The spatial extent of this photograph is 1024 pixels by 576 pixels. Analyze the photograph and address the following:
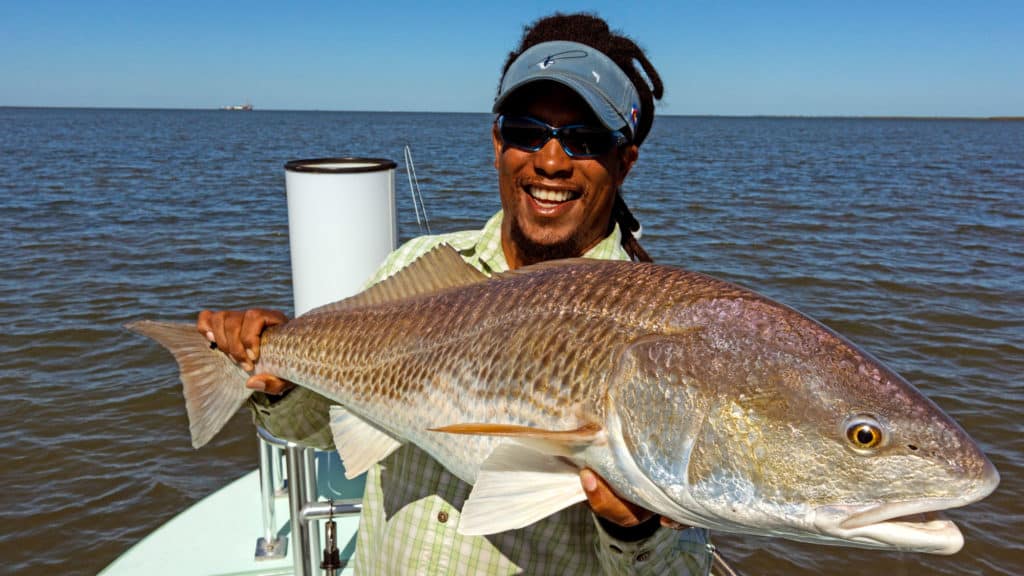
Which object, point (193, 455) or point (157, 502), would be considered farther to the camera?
point (193, 455)

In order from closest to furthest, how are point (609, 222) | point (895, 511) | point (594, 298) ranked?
point (895, 511) < point (594, 298) < point (609, 222)

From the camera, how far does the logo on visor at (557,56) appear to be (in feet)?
8.06

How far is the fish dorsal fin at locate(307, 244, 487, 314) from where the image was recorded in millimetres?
2492

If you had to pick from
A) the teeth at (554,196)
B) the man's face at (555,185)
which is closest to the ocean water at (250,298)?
the man's face at (555,185)

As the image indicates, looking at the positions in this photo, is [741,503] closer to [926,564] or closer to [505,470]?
[505,470]

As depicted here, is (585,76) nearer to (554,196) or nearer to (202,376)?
(554,196)

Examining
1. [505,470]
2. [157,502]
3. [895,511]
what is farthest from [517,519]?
[157,502]

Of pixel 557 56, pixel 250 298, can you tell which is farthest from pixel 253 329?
pixel 250 298

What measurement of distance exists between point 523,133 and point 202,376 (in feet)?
4.88

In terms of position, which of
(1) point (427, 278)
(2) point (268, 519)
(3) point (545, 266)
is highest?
(3) point (545, 266)

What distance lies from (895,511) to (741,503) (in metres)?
0.31

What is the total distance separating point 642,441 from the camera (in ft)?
5.93

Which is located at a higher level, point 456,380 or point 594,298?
point 594,298

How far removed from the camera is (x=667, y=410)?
5.91 ft
